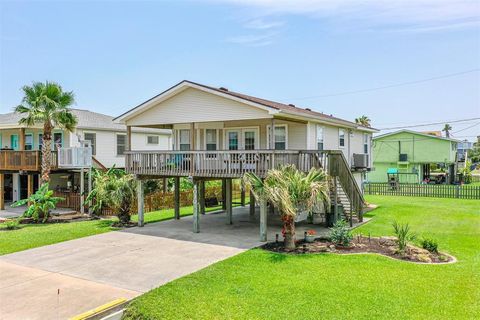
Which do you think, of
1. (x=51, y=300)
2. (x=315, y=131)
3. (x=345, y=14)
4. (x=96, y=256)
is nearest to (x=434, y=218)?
(x=315, y=131)

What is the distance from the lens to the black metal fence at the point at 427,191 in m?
27.3

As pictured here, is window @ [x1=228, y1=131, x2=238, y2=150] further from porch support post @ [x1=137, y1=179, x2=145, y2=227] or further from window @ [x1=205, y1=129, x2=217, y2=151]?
porch support post @ [x1=137, y1=179, x2=145, y2=227]

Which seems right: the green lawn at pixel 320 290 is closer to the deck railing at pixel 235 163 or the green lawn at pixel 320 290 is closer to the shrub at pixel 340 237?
the shrub at pixel 340 237

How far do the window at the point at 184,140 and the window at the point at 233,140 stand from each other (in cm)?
224

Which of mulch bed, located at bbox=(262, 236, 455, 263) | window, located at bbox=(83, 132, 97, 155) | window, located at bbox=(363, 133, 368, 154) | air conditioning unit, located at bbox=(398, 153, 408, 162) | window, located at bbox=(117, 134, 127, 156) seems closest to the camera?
mulch bed, located at bbox=(262, 236, 455, 263)

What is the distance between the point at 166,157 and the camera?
1575 centimetres

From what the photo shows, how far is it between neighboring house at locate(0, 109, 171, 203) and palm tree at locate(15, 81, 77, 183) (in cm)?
278

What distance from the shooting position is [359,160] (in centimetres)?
2242

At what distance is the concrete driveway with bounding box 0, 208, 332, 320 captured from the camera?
7637 millimetres

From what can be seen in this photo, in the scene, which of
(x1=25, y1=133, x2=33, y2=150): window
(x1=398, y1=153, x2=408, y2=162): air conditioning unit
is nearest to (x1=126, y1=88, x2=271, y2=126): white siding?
(x1=25, y1=133, x2=33, y2=150): window

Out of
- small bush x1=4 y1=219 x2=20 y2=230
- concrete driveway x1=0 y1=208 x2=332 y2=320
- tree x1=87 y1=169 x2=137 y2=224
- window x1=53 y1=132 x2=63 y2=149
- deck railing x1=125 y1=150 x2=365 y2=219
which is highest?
window x1=53 y1=132 x2=63 y2=149

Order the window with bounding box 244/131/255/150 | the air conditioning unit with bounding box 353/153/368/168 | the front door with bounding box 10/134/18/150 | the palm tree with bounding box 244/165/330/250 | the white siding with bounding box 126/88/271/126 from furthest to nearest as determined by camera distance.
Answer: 1. the front door with bounding box 10/134/18/150
2. the air conditioning unit with bounding box 353/153/368/168
3. the window with bounding box 244/131/255/150
4. the white siding with bounding box 126/88/271/126
5. the palm tree with bounding box 244/165/330/250

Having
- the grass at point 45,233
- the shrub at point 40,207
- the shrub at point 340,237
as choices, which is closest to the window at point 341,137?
the shrub at point 340,237

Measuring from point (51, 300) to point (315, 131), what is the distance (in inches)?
501
